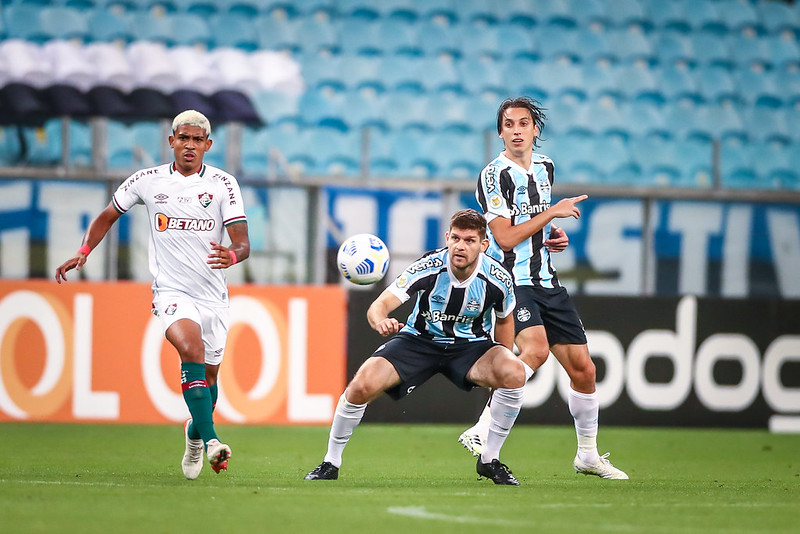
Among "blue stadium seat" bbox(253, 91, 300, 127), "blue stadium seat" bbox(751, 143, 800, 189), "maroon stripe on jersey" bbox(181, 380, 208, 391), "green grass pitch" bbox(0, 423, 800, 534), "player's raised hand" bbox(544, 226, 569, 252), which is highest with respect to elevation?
"blue stadium seat" bbox(253, 91, 300, 127)

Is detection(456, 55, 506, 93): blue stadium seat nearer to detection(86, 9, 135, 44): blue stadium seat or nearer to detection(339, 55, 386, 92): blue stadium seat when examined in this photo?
detection(339, 55, 386, 92): blue stadium seat

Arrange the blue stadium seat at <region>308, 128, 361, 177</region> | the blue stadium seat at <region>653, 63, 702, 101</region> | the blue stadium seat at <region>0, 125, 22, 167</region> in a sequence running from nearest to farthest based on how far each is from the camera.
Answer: the blue stadium seat at <region>0, 125, 22, 167</region> → the blue stadium seat at <region>308, 128, 361, 177</region> → the blue stadium seat at <region>653, 63, 702, 101</region>

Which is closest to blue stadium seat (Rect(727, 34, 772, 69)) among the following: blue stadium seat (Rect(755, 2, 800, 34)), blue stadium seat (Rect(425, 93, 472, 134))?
blue stadium seat (Rect(755, 2, 800, 34))

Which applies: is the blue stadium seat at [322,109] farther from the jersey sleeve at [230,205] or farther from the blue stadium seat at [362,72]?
the jersey sleeve at [230,205]

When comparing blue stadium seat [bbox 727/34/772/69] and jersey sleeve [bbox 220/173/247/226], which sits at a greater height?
blue stadium seat [bbox 727/34/772/69]

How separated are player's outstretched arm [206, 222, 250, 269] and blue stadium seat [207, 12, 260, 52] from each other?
809cm

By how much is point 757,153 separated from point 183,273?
32.0ft

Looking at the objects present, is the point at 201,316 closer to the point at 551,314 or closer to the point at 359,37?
the point at 551,314

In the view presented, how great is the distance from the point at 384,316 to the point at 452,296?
0.60m

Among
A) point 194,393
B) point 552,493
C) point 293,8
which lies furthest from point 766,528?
point 293,8

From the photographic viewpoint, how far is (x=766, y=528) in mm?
5168

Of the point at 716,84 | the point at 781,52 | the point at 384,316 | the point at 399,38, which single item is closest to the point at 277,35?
the point at 399,38

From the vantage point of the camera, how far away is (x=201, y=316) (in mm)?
6910

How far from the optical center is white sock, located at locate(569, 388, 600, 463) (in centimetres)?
726
